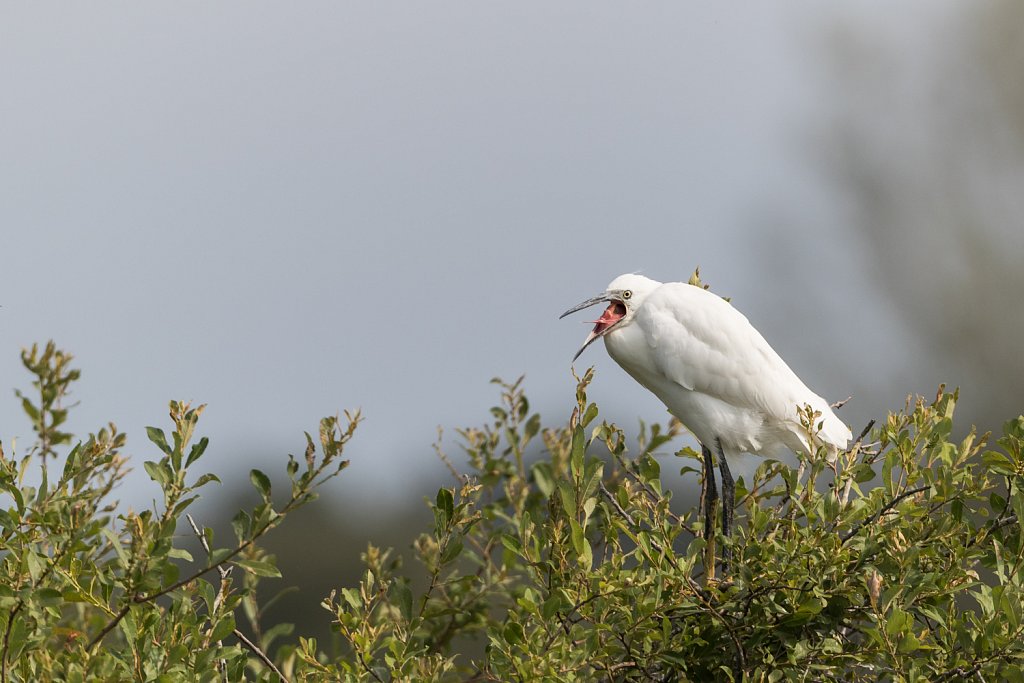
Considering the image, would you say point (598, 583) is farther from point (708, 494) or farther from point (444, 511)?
point (708, 494)

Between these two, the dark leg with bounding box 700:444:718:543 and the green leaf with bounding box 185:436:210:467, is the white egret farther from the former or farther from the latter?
the green leaf with bounding box 185:436:210:467

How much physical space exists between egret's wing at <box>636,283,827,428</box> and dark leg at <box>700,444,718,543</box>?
239 mm

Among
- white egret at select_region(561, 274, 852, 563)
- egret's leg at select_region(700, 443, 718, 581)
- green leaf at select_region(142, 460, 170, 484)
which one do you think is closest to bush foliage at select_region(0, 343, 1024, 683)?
green leaf at select_region(142, 460, 170, 484)

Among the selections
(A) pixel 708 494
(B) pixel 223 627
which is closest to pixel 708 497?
(A) pixel 708 494

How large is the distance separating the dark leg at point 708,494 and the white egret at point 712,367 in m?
0.03

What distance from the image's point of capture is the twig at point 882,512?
278cm

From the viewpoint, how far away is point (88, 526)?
2.45 meters

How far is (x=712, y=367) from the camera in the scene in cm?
427

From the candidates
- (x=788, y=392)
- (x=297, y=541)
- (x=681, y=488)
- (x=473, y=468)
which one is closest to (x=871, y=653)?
(x=473, y=468)

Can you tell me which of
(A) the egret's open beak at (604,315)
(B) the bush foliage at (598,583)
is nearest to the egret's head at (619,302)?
(A) the egret's open beak at (604,315)

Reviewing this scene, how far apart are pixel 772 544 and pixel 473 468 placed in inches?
45.3

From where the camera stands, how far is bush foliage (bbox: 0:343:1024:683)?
2369mm

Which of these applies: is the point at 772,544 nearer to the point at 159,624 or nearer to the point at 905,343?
the point at 159,624

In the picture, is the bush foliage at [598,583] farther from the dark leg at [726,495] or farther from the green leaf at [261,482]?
the dark leg at [726,495]
